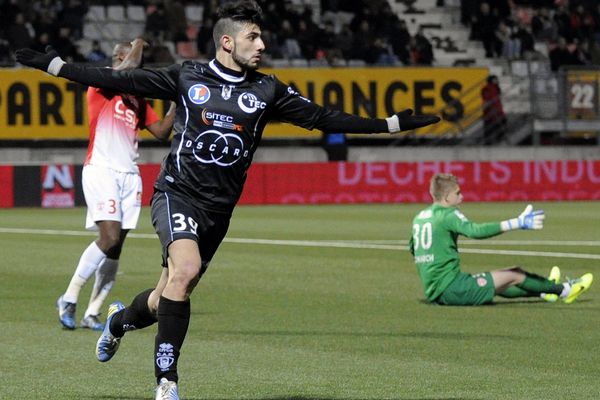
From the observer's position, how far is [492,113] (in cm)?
3750

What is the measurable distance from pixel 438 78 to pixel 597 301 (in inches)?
988

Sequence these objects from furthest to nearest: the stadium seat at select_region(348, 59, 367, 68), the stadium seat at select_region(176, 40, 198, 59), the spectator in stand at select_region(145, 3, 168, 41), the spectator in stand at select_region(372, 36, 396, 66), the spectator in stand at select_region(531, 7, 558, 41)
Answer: the spectator in stand at select_region(531, 7, 558, 41) → the stadium seat at select_region(348, 59, 367, 68) → the spectator in stand at select_region(372, 36, 396, 66) → the stadium seat at select_region(176, 40, 198, 59) → the spectator in stand at select_region(145, 3, 168, 41)

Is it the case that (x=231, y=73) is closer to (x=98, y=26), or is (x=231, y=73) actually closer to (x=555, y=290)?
(x=555, y=290)

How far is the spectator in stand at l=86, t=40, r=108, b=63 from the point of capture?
111 ft

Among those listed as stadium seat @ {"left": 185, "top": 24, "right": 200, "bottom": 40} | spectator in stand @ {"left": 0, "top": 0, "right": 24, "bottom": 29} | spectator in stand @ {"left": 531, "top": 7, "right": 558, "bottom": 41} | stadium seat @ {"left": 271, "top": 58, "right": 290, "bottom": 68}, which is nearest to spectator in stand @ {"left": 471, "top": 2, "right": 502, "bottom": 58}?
spectator in stand @ {"left": 531, "top": 7, "right": 558, "bottom": 41}

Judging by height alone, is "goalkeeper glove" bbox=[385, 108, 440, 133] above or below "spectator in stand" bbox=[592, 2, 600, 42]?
above

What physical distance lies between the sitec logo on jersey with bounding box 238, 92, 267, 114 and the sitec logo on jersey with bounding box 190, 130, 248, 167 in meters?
0.17

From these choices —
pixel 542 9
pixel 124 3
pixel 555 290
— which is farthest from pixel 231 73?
pixel 542 9

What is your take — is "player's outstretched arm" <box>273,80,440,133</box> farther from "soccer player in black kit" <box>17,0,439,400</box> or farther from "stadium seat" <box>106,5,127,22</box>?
"stadium seat" <box>106,5,127,22</box>

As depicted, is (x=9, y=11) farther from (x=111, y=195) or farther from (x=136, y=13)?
(x=111, y=195)

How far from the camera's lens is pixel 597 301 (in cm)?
1325

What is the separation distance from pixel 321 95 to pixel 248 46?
29.5 meters

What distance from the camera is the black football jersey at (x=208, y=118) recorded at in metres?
7.75

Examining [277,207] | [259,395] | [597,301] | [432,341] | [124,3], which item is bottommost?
[277,207]
